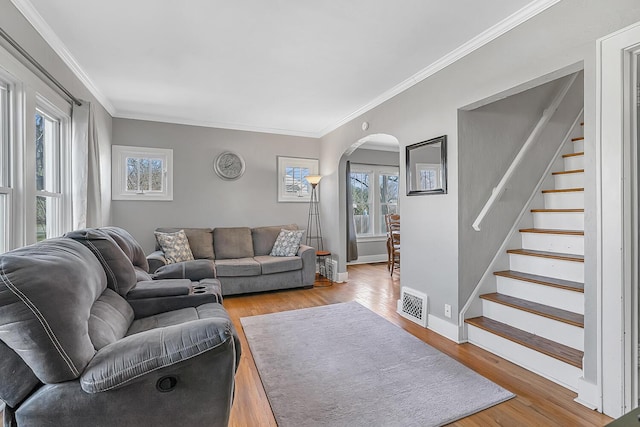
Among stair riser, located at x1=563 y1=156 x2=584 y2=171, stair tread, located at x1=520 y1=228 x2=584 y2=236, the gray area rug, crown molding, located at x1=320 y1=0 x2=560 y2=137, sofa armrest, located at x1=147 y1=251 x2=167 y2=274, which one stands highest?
crown molding, located at x1=320 y1=0 x2=560 y2=137

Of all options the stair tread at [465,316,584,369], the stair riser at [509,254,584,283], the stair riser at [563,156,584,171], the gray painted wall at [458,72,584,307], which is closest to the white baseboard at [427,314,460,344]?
the stair tread at [465,316,584,369]

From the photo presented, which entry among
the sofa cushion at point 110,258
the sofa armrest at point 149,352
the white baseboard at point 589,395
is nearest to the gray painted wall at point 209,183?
the sofa cushion at point 110,258

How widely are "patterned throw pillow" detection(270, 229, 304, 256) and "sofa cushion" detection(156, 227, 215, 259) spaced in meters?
0.91

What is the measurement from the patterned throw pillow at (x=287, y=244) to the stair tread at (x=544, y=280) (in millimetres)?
2686

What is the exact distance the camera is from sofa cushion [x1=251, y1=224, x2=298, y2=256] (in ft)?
15.9

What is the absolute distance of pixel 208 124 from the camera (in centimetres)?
476

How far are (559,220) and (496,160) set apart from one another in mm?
769

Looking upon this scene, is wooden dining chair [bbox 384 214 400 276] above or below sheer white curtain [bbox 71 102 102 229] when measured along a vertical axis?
below

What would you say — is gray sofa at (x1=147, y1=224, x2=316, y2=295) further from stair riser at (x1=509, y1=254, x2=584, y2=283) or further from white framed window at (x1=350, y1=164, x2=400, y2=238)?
stair riser at (x1=509, y1=254, x2=584, y2=283)

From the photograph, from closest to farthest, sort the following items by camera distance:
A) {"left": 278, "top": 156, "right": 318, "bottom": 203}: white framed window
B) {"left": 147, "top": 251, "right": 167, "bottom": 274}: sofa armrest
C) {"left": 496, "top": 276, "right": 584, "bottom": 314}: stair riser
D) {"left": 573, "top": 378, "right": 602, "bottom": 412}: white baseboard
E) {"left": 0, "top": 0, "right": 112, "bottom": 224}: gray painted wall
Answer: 1. {"left": 573, "top": 378, "right": 602, "bottom": 412}: white baseboard
2. {"left": 0, "top": 0, "right": 112, "bottom": 224}: gray painted wall
3. {"left": 496, "top": 276, "right": 584, "bottom": 314}: stair riser
4. {"left": 147, "top": 251, "right": 167, "bottom": 274}: sofa armrest
5. {"left": 278, "top": 156, "right": 318, "bottom": 203}: white framed window

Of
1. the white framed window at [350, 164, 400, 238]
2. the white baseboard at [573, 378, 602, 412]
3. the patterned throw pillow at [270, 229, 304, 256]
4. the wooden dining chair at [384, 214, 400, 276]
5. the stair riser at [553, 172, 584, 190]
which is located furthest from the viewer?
the white framed window at [350, 164, 400, 238]

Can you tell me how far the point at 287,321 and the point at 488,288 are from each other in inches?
76.2

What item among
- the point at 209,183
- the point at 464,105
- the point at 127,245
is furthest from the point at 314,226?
the point at 127,245

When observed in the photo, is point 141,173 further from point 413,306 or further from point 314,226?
point 413,306
